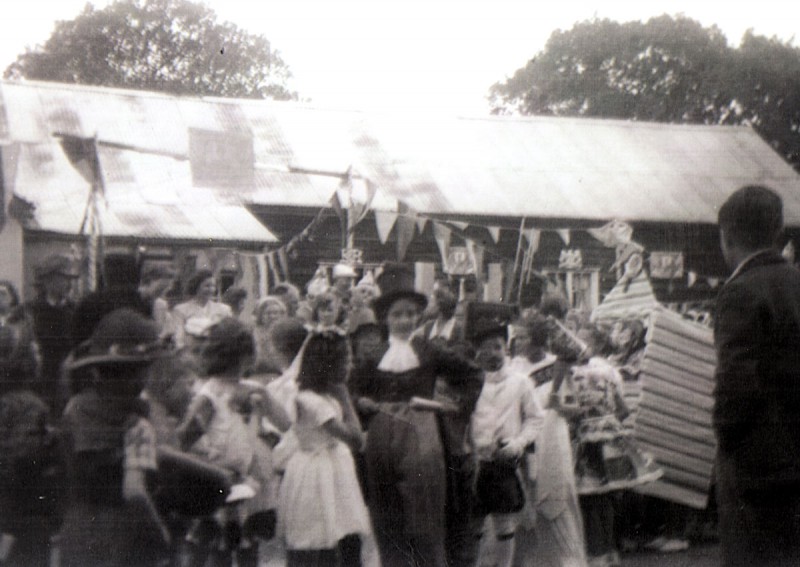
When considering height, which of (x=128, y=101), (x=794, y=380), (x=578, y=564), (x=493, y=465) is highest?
(x=128, y=101)

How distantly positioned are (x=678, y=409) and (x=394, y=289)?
221cm

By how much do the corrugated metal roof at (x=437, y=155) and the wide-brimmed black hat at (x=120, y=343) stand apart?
1.51 m

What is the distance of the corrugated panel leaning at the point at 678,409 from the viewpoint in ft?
19.6

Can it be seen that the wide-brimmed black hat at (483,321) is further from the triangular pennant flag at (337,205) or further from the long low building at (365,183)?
the triangular pennant flag at (337,205)

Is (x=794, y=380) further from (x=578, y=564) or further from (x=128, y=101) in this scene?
(x=128, y=101)

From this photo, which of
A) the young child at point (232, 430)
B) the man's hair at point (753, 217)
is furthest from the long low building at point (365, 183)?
the man's hair at point (753, 217)

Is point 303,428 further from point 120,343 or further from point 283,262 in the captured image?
point 283,262

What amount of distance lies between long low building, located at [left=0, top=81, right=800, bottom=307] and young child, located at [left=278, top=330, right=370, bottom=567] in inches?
51.4

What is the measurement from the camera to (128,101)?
6.25 meters

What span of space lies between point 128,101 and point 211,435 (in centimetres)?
307

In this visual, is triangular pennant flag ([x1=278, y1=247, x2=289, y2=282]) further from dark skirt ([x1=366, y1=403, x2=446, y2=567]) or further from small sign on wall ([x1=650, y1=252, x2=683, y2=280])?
small sign on wall ([x1=650, y1=252, x2=683, y2=280])

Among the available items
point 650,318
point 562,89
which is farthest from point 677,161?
point 650,318

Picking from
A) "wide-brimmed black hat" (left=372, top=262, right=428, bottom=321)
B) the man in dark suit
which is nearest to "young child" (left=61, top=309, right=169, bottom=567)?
"wide-brimmed black hat" (left=372, top=262, right=428, bottom=321)

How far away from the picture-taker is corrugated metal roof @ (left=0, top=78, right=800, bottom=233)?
18.6ft
